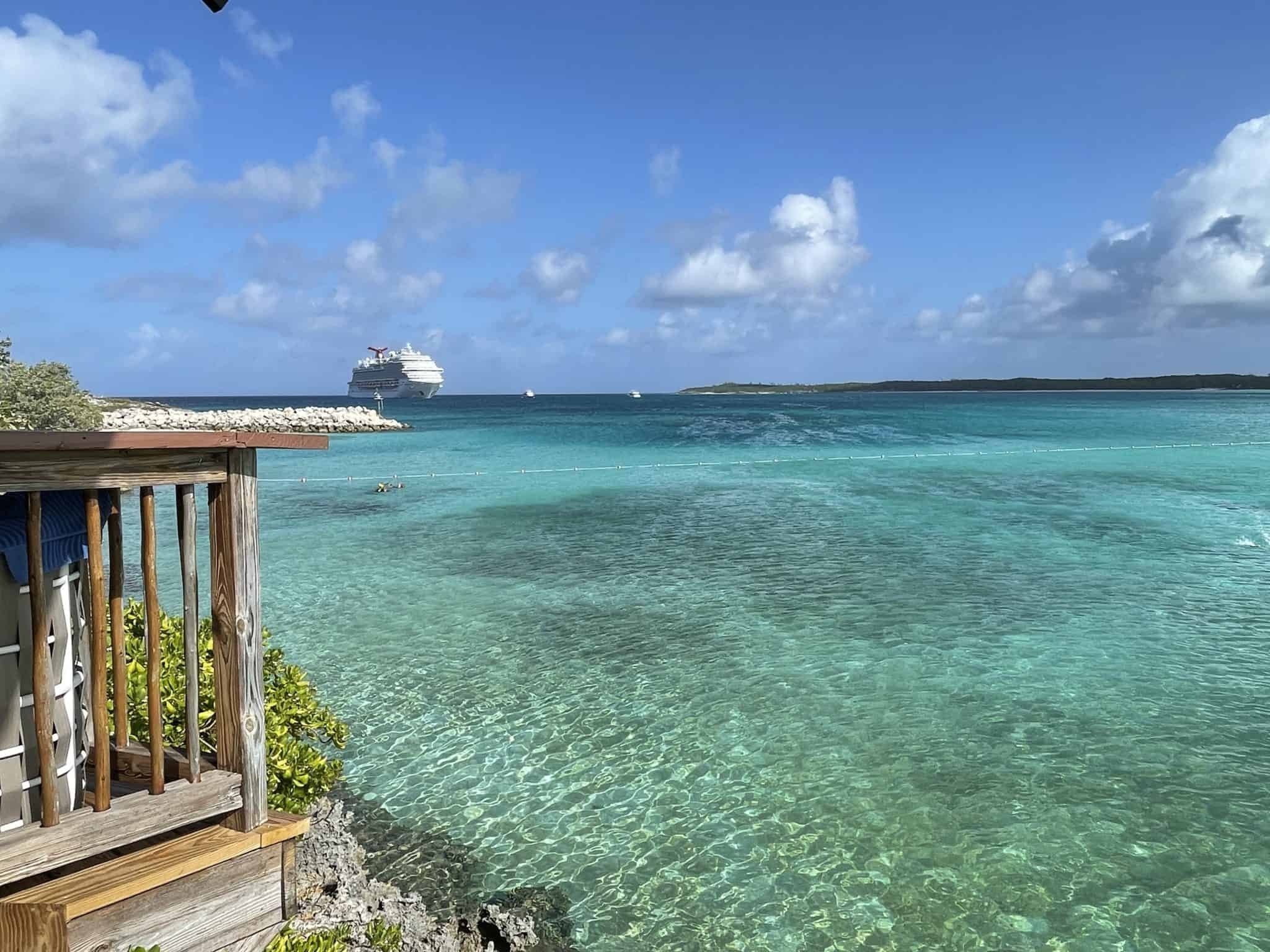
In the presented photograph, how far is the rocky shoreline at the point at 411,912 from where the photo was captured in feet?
13.7

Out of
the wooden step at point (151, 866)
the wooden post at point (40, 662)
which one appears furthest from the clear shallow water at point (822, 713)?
the wooden post at point (40, 662)

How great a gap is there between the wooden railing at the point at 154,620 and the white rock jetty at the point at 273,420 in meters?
47.0

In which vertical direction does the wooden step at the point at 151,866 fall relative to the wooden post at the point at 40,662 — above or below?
below

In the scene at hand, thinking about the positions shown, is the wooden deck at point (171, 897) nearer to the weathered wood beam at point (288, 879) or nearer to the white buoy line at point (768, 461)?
the weathered wood beam at point (288, 879)

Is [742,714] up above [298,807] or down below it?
below

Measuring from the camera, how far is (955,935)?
175 inches

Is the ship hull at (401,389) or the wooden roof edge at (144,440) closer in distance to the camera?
the wooden roof edge at (144,440)

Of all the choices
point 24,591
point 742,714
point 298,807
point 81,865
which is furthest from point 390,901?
point 742,714

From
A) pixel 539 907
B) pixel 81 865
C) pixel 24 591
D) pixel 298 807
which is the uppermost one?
pixel 24 591

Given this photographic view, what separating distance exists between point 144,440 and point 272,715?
8.62ft

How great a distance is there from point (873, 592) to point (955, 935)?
7.19m

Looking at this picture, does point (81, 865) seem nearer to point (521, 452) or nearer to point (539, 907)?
point (539, 907)

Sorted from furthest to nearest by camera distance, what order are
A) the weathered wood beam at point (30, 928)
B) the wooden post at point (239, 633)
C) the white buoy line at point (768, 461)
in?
the white buoy line at point (768, 461), the wooden post at point (239, 633), the weathered wood beam at point (30, 928)

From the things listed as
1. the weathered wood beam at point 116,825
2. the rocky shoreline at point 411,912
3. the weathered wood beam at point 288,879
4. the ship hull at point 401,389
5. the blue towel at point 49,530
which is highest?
the ship hull at point 401,389
